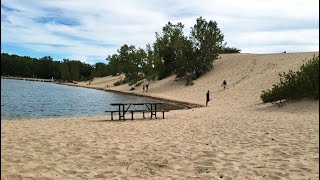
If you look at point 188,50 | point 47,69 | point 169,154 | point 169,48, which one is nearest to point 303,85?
point 169,154

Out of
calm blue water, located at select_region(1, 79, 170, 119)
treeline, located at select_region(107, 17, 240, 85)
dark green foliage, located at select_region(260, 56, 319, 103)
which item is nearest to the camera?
dark green foliage, located at select_region(260, 56, 319, 103)

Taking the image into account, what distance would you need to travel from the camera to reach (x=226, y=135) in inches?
520

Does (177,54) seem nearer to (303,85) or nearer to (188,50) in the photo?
(188,50)

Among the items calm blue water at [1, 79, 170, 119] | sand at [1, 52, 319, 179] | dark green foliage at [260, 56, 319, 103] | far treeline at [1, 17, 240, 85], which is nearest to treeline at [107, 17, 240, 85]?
far treeline at [1, 17, 240, 85]

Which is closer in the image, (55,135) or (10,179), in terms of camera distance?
(10,179)

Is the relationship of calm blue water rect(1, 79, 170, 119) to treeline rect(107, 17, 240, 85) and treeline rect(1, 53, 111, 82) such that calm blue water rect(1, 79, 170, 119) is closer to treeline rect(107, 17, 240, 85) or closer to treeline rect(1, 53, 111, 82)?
treeline rect(107, 17, 240, 85)

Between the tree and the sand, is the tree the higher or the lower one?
the higher one

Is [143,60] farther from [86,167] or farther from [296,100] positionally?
[86,167]

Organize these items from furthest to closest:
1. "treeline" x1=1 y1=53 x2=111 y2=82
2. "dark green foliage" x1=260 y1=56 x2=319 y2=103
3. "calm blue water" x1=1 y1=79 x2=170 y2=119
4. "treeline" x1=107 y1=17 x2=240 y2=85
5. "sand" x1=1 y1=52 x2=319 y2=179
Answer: "treeline" x1=1 y1=53 x2=111 y2=82, "treeline" x1=107 y1=17 x2=240 y2=85, "calm blue water" x1=1 y1=79 x2=170 y2=119, "dark green foliage" x1=260 y1=56 x2=319 y2=103, "sand" x1=1 y1=52 x2=319 y2=179

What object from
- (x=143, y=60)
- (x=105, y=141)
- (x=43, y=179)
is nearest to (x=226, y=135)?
(x=105, y=141)

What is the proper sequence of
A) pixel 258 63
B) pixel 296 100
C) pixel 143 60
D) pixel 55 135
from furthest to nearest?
pixel 143 60 → pixel 258 63 → pixel 296 100 → pixel 55 135

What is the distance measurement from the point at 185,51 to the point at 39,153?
182 feet

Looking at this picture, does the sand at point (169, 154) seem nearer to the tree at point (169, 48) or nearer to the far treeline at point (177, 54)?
the far treeline at point (177, 54)

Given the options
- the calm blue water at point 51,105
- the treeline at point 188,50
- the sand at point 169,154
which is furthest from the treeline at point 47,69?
the sand at point 169,154
